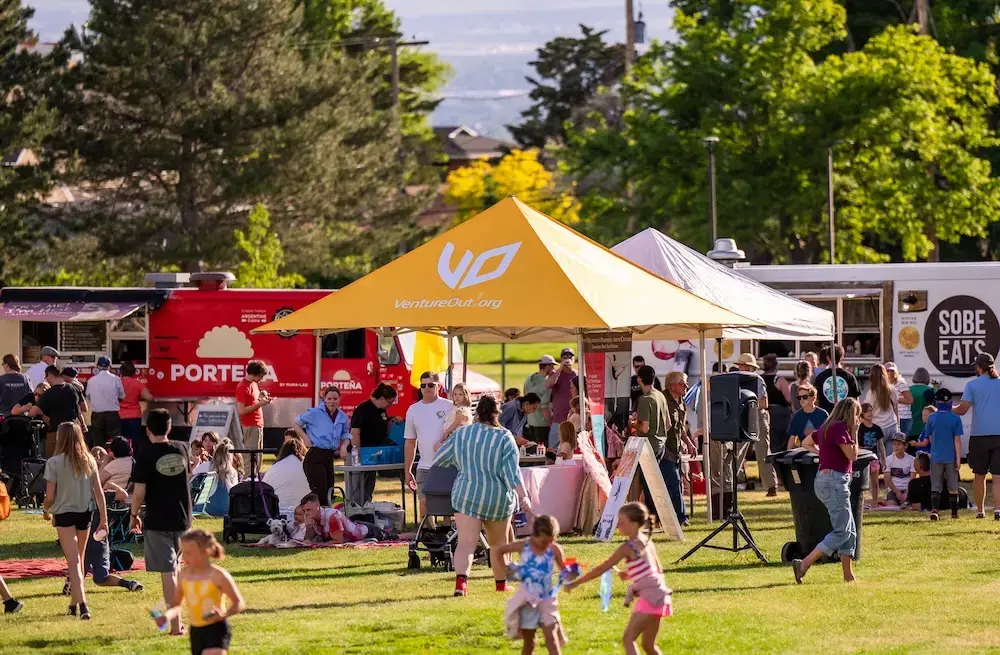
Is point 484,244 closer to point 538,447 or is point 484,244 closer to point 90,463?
point 538,447

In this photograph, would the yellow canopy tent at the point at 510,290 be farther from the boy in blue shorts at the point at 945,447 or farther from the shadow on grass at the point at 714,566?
the boy in blue shorts at the point at 945,447

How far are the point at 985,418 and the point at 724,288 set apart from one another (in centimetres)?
339

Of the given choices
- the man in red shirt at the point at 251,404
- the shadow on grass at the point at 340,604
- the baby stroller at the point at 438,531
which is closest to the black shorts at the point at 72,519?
the shadow on grass at the point at 340,604

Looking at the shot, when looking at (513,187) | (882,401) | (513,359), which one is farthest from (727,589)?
(513,187)

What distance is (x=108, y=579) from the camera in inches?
481

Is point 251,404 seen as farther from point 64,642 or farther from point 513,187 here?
point 513,187

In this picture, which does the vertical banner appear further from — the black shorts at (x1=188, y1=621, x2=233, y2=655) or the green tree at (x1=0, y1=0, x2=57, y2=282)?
the green tree at (x1=0, y1=0, x2=57, y2=282)

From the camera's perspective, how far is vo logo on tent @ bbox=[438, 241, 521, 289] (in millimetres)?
15867

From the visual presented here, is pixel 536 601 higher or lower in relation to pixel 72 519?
lower

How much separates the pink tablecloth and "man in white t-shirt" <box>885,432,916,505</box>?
461cm

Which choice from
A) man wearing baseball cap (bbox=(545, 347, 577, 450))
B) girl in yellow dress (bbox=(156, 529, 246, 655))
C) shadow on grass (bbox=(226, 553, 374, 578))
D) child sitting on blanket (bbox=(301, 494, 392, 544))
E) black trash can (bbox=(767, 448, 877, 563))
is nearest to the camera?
girl in yellow dress (bbox=(156, 529, 246, 655))

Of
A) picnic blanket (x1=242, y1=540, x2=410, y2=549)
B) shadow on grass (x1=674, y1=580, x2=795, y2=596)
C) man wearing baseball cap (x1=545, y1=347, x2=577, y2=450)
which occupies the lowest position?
shadow on grass (x1=674, y1=580, x2=795, y2=596)

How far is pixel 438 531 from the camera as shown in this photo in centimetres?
1458

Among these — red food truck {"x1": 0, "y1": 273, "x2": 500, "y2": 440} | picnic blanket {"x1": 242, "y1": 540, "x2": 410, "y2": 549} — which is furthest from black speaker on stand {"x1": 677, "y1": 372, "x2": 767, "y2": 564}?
red food truck {"x1": 0, "y1": 273, "x2": 500, "y2": 440}
